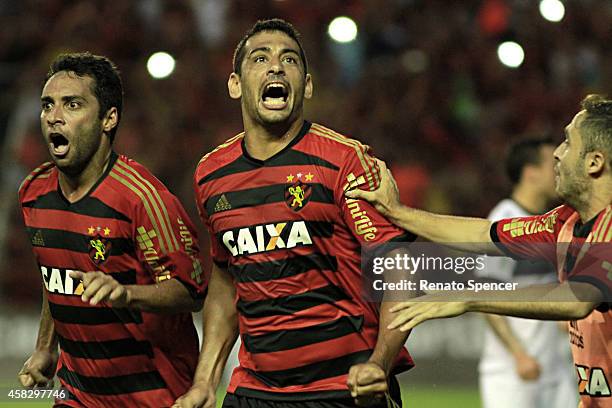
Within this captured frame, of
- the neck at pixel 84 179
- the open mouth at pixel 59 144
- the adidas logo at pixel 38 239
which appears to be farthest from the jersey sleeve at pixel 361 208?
the adidas logo at pixel 38 239

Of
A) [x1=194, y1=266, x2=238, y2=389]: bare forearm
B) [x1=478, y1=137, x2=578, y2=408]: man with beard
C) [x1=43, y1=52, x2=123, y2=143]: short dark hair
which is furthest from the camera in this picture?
[x1=478, y1=137, x2=578, y2=408]: man with beard

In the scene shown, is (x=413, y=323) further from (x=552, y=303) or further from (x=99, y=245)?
(x=99, y=245)

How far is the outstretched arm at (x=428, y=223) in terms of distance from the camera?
4.73 metres

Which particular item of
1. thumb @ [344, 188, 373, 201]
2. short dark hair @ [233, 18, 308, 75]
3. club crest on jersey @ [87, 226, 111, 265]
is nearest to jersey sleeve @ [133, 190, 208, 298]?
club crest on jersey @ [87, 226, 111, 265]

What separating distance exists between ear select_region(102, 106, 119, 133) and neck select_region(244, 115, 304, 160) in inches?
26.6

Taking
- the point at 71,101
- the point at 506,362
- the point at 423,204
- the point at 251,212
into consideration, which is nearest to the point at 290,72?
the point at 251,212

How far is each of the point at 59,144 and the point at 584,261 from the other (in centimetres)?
222

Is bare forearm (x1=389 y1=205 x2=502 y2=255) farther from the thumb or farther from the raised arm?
the raised arm

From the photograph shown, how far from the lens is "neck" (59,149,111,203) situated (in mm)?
5062

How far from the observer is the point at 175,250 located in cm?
493

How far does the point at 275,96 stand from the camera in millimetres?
4898

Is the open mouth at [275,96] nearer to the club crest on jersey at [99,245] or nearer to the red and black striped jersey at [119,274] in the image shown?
the red and black striped jersey at [119,274]

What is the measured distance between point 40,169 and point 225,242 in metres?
1.03

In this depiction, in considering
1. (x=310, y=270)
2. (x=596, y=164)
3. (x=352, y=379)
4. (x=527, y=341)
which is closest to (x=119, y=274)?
(x=310, y=270)
